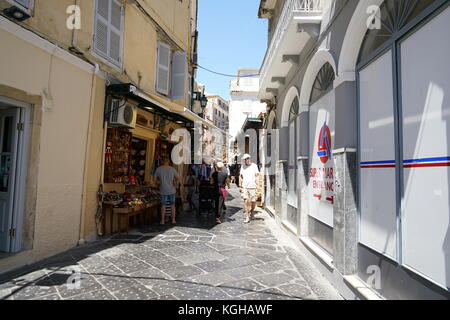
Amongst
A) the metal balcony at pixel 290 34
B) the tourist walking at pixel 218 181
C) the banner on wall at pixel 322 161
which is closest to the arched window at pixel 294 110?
the metal balcony at pixel 290 34

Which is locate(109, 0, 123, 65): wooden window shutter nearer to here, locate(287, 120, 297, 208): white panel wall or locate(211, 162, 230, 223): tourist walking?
locate(211, 162, 230, 223): tourist walking

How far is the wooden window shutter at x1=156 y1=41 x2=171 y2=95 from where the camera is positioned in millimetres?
8957

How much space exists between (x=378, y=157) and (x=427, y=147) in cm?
76

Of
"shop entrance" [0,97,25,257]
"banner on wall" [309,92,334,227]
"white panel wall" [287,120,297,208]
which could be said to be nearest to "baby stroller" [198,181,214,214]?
"white panel wall" [287,120,297,208]

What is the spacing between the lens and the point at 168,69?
9.48 metres

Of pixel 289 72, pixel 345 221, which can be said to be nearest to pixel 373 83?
pixel 345 221

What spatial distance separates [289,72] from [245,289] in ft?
19.1

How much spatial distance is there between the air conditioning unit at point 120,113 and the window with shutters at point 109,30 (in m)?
1.08

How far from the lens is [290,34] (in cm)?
561

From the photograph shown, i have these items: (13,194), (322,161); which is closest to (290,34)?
(322,161)

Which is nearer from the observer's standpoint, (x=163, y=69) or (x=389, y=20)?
(x=389, y=20)

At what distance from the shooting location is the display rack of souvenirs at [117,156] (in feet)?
21.0

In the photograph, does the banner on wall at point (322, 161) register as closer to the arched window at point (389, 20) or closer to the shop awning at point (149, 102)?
the arched window at point (389, 20)

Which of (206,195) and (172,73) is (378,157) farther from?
(172,73)
